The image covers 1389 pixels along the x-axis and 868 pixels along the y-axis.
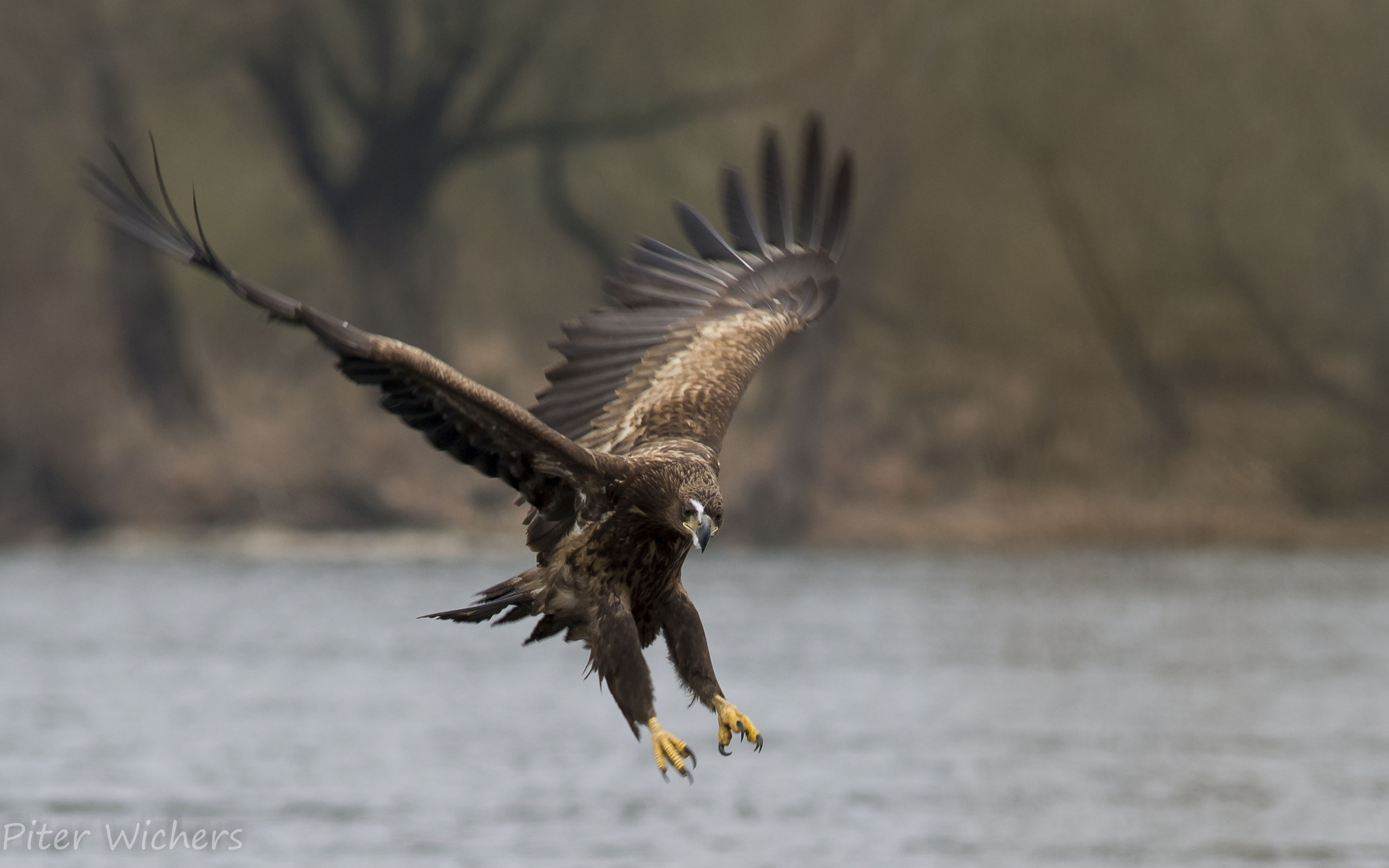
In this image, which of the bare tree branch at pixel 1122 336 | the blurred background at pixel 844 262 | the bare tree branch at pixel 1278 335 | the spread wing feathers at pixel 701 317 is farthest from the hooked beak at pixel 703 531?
the bare tree branch at pixel 1278 335

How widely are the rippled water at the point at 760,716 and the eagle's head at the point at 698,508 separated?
7.80 meters

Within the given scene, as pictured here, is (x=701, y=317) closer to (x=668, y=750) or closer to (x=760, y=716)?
(x=668, y=750)

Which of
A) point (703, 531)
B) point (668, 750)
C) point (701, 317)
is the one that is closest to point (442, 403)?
point (703, 531)

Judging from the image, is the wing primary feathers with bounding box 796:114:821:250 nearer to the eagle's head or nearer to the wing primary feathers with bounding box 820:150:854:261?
the wing primary feathers with bounding box 820:150:854:261

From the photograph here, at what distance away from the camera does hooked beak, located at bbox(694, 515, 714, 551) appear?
26.1 ft

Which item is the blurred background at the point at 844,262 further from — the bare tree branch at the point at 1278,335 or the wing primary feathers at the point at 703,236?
the wing primary feathers at the point at 703,236

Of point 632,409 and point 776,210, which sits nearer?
point 632,409

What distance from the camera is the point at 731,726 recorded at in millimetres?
8602

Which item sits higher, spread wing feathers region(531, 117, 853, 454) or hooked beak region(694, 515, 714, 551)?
spread wing feathers region(531, 117, 853, 454)

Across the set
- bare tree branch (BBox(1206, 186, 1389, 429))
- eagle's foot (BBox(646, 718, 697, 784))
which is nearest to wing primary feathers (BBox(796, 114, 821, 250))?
eagle's foot (BBox(646, 718, 697, 784))

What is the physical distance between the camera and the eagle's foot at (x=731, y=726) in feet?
27.9

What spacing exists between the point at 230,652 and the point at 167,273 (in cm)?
990

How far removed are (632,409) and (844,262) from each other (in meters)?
24.1

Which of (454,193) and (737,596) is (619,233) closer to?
(454,193)
